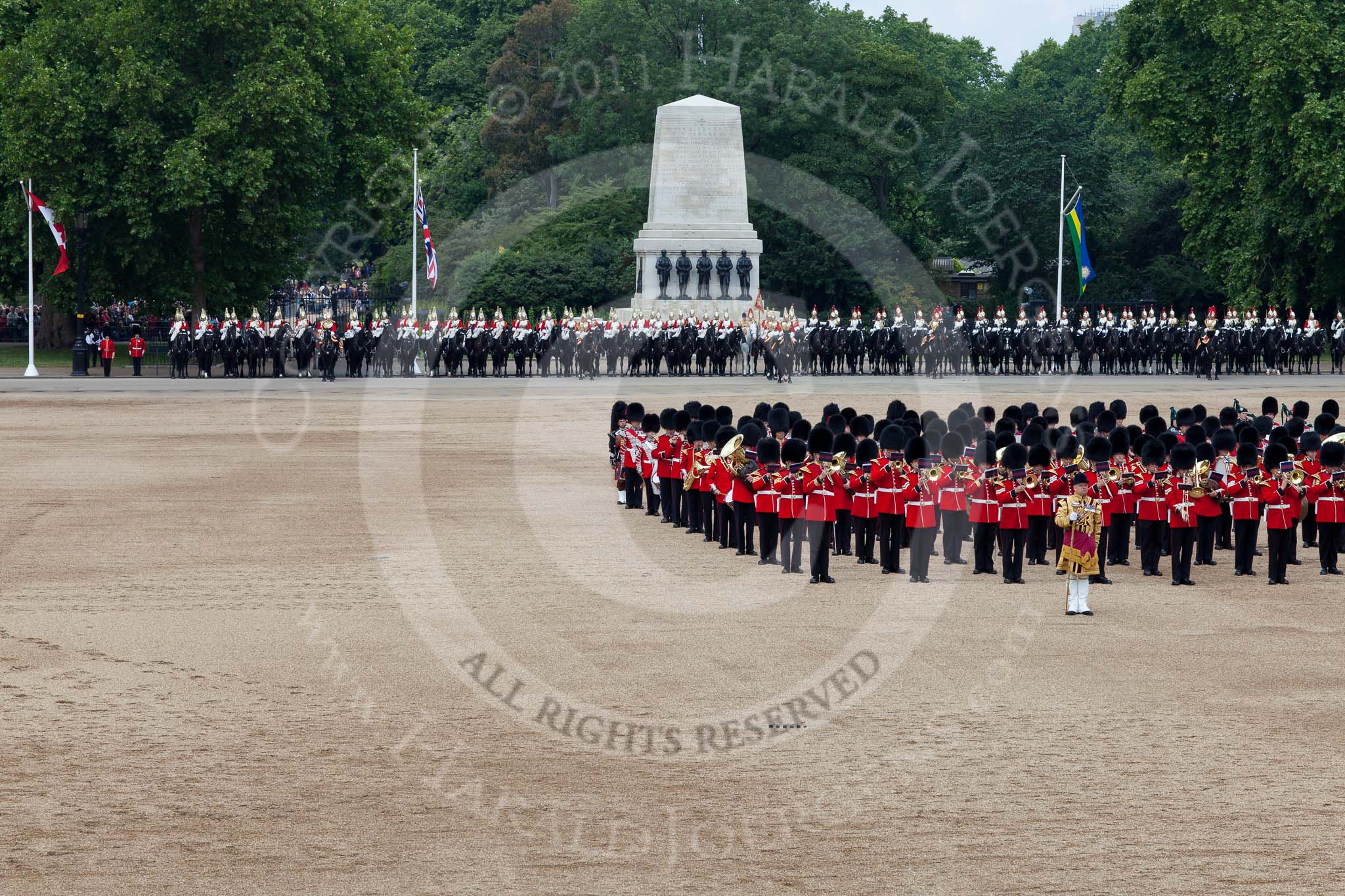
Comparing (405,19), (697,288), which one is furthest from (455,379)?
(405,19)

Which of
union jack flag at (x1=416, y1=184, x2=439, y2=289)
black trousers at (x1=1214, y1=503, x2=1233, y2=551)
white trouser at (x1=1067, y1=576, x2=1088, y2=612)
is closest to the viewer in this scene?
white trouser at (x1=1067, y1=576, x2=1088, y2=612)

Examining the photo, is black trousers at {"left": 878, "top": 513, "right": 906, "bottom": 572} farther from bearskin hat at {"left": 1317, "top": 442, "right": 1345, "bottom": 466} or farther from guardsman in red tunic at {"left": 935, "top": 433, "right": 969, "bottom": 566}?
bearskin hat at {"left": 1317, "top": 442, "right": 1345, "bottom": 466}

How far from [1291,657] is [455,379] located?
1291 inches

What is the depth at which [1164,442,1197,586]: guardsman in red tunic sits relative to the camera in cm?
1564

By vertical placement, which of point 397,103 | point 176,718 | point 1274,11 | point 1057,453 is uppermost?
point 1274,11

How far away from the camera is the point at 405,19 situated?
92.5 m

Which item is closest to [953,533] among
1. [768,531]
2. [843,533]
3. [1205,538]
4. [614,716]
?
[843,533]

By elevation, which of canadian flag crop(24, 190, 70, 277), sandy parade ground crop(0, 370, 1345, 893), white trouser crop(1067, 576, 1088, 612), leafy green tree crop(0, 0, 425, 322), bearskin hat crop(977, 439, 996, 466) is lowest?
sandy parade ground crop(0, 370, 1345, 893)

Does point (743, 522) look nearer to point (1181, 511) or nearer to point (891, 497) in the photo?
point (891, 497)

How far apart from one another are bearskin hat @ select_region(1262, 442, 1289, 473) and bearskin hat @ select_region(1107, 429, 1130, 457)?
1.30 m

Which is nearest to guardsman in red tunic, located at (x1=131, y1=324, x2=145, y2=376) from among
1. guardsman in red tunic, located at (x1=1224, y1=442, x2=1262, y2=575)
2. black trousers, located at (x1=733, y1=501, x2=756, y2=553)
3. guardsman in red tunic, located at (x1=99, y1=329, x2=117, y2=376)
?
guardsman in red tunic, located at (x1=99, y1=329, x2=117, y2=376)

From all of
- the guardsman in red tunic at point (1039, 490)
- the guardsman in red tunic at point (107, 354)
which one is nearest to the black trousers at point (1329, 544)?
the guardsman in red tunic at point (1039, 490)

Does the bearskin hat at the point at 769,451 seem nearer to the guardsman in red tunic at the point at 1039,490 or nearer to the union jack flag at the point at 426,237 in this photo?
the guardsman in red tunic at the point at 1039,490

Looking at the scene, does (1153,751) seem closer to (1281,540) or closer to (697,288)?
(1281,540)
